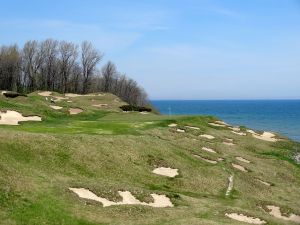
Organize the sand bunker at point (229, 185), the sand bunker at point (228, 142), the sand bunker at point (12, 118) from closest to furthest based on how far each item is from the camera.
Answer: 1. the sand bunker at point (229, 185)
2. the sand bunker at point (12, 118)
3. the sand bunker at point (228, 142)

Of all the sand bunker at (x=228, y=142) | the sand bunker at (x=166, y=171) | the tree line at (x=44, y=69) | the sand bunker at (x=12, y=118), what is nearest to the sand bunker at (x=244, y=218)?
the sand bunker at (x=166, y=171)

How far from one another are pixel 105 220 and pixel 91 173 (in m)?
9.21

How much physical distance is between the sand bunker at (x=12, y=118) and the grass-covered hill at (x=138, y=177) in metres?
0.52

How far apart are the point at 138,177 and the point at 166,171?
12.4 feet

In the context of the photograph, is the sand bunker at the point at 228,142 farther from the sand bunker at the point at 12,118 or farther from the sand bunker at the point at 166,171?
the sand bunker at the point at 12,118

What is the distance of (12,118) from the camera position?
54000 millimetres

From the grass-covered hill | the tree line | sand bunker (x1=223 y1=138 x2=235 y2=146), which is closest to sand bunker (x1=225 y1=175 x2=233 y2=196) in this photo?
the grass-covered hill

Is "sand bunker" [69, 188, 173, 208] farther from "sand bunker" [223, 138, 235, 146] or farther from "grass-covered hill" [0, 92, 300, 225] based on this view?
"sand bunker" [223, 138, 235, 146]

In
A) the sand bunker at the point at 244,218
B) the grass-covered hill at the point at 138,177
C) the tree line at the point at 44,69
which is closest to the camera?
the grass-covered hill at the point at 138,177

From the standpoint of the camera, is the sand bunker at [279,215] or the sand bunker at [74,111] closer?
the sand bunker at [279,215]

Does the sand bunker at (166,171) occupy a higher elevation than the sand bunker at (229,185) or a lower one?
higher

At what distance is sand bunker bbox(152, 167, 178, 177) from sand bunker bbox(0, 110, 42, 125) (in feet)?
67.7

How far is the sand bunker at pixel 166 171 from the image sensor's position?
38447 mm

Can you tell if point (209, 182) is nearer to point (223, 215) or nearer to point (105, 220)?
point (223, 215)
